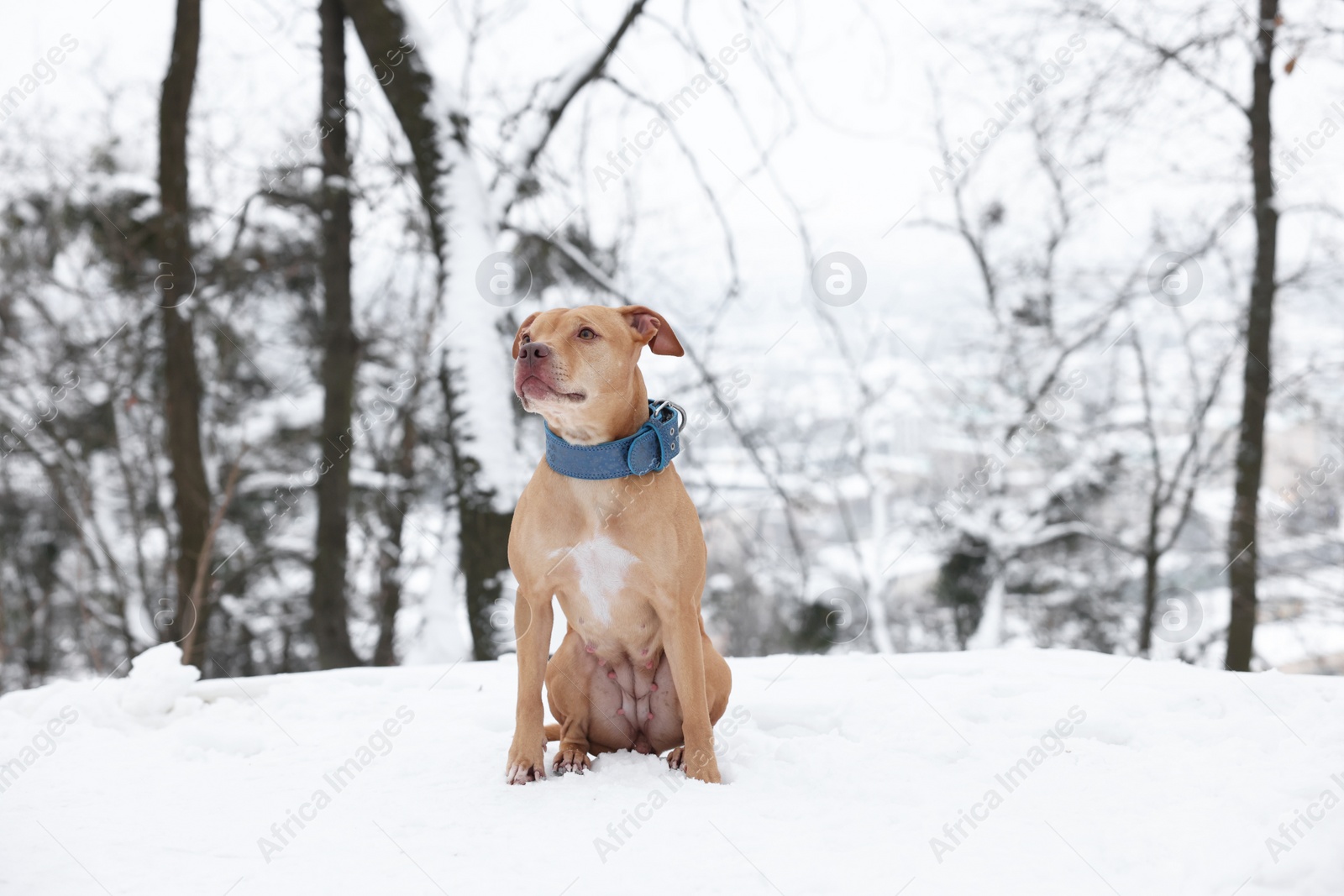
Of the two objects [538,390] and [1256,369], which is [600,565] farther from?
[1256,369]

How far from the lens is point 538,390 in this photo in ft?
8.36

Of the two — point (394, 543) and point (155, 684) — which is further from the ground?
point (155, 684)

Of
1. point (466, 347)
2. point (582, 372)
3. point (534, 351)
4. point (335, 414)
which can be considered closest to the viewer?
point (534, 351)

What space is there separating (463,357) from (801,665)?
10.2ft

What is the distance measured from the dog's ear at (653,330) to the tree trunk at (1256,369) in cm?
777

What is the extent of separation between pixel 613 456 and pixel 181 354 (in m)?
7.70

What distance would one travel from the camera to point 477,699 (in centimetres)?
363

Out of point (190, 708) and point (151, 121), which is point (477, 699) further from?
point (151, 121)

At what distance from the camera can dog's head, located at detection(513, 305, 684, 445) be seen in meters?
2.55

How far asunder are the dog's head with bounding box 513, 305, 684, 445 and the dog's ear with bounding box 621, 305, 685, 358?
0.02 m

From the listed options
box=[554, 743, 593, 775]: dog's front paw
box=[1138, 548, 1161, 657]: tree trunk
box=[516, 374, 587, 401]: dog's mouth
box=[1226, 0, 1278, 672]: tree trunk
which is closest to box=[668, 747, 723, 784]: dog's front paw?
A: box=[554, 743, 593, 775]: dog's front paw

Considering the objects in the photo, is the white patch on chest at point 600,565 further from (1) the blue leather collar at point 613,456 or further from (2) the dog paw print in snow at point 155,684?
(2) the dog paw print in snow at point 155,684

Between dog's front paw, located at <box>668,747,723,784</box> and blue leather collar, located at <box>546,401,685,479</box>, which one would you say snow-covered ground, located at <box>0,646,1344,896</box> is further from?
blue leather collar, located at <box>546,401,685,479</box>

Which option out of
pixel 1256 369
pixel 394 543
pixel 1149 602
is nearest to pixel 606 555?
pixel 1256 369
